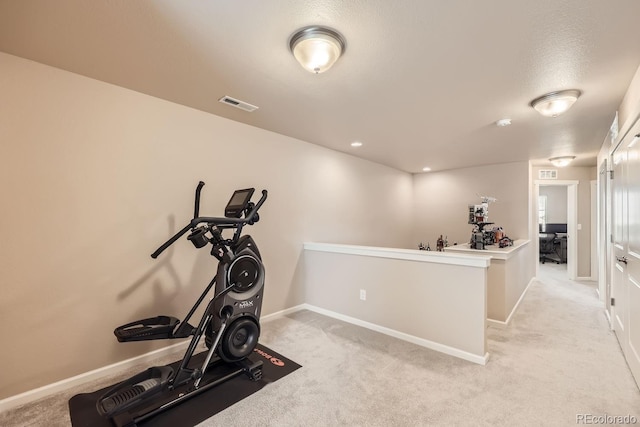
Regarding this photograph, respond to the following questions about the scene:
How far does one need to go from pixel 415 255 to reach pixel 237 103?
2250mm

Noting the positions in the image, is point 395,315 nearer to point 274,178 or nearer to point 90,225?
point 274,178

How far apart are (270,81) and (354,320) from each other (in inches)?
105

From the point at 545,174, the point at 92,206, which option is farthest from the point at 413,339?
the point at 545,174

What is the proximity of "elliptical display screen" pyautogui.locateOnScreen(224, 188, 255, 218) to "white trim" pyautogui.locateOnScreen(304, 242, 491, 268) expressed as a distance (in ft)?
4.90

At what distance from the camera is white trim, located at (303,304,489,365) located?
254cm

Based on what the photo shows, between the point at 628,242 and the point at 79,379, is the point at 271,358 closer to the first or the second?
the point at 79,379

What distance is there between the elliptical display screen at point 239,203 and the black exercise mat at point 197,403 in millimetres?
1261

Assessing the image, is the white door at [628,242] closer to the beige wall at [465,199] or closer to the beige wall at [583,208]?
the beige wall at [465,199]

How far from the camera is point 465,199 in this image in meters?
5.93

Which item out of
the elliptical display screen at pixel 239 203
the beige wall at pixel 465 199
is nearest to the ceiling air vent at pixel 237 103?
the elliptical display screen at pixel 239 203

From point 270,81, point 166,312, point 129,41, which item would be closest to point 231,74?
point 270,81

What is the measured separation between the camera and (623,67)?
205 centimetres

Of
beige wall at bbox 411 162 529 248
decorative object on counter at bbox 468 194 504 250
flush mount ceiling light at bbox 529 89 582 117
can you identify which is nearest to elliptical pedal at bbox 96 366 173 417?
decorative object on counter at bbox 468 194 504 250

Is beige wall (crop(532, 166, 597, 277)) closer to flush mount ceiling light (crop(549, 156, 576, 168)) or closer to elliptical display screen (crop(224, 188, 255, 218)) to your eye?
flush mount ceiling light (crop(549, 156, 576, 168))
